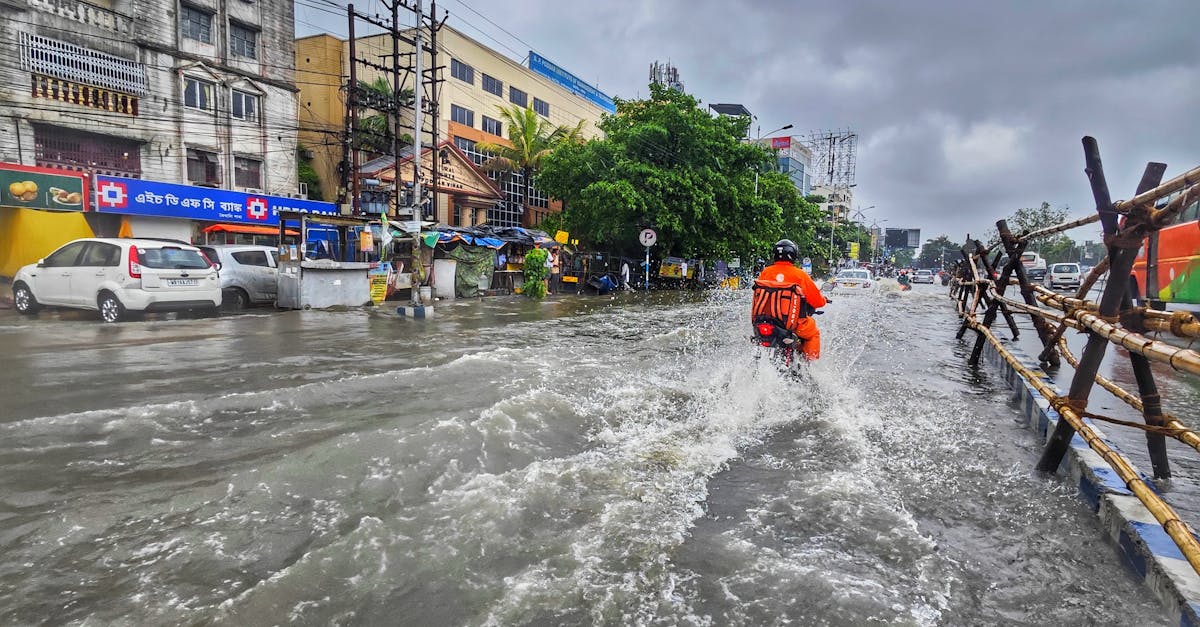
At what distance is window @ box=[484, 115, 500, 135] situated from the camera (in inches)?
1347

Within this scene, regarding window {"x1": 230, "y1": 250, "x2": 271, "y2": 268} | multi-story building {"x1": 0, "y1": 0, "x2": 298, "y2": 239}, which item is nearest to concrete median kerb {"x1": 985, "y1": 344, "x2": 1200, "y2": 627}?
window {"x1": 230, "y1": 250, "x2": 271, "y2": 268}

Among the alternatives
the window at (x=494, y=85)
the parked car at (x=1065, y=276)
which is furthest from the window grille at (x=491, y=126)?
the parked car at (x=1065, y=276)

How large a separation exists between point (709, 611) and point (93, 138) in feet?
77.3

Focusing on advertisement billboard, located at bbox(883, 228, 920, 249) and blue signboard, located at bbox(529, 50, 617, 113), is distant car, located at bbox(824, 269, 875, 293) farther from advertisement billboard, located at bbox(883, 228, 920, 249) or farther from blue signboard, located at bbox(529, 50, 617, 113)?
advertisement billboard, located at bbox(883, 228, 920, 249)

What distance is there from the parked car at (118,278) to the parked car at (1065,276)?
33.3m

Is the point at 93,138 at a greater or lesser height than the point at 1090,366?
greater

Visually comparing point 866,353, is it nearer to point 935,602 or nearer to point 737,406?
point 737,406

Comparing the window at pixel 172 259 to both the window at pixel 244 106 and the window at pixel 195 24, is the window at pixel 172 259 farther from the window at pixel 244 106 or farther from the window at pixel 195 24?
the window at pixel 195 24

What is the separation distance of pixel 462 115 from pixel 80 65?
54.0ft

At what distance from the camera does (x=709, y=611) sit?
260 centimetres

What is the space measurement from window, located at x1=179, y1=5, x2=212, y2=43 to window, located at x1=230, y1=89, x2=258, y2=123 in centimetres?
197

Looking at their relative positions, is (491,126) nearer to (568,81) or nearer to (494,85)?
(494,85)

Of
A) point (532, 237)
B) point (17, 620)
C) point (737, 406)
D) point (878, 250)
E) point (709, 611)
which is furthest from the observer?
point (878, 250)

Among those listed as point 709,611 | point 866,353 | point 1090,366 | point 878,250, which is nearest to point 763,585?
point 709,611
